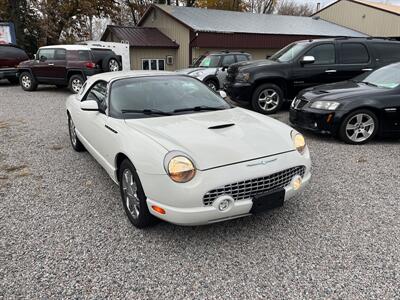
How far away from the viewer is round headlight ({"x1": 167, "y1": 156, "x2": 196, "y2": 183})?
252cm

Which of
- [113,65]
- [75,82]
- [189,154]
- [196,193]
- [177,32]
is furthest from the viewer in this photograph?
[177,32]

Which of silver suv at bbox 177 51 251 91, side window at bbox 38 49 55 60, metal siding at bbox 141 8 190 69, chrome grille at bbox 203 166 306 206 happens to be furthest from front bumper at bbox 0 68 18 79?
chrome grille at bbox 203 166 306 206

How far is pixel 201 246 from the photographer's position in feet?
9.27

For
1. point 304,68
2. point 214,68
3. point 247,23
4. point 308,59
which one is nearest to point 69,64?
point 214,68

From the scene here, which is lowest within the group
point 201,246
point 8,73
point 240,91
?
point 201,246

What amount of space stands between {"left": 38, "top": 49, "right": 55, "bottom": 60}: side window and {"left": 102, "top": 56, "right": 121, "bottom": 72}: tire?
2.07 metres

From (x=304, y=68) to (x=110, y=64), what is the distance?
8.10 m

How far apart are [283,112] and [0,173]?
662 cm

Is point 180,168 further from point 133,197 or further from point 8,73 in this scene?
point 8,73

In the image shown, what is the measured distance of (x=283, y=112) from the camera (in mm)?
8430

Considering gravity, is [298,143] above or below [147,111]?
below

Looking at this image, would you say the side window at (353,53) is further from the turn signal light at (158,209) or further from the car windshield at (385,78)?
the turn signal light at (158,209)

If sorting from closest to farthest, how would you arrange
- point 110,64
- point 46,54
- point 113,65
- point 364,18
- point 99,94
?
point 99,94
point 46,54
point 110,64
point 113,65
point 364,18

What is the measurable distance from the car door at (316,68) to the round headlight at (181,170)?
6.06 meters
